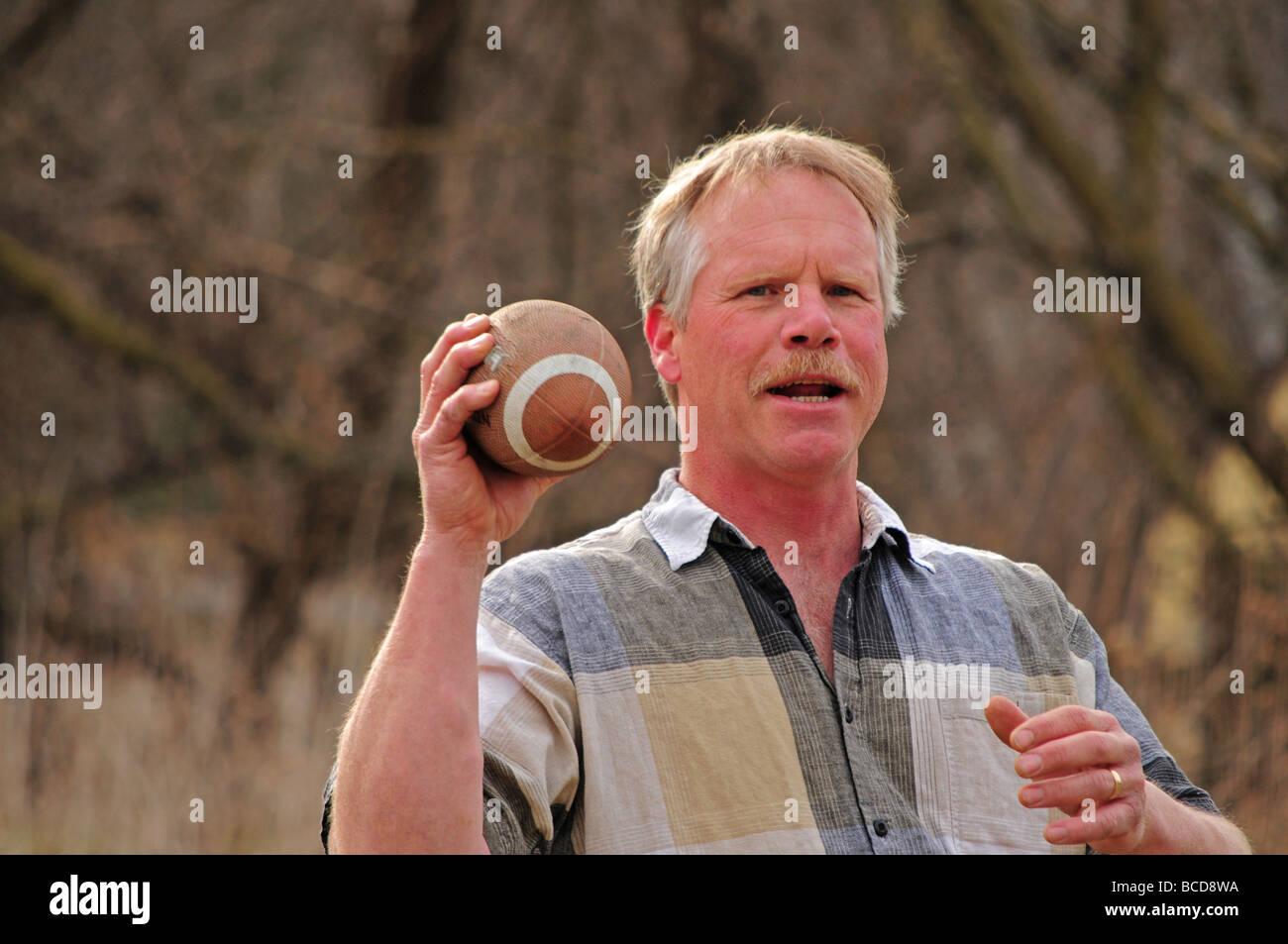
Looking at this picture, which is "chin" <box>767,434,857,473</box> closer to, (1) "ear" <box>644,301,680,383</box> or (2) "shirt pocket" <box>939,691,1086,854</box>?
(1) "ear" <box>644,301,680,383</box>

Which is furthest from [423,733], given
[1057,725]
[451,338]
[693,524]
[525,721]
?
[1057,725]

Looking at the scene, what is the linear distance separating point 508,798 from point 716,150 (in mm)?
1464

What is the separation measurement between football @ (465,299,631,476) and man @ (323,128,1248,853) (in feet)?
0.14

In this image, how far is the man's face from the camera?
2811 millimetres

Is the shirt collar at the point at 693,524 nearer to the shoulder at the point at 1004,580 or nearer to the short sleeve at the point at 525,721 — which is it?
the shoulder at the point at 1004,580

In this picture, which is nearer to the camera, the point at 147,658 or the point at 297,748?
the point at 297,748

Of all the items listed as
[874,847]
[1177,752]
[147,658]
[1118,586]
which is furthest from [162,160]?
[874,847]

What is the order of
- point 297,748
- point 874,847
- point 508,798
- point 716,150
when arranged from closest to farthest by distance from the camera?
point 508,798, point 874,847, point 716,150, point 297,748

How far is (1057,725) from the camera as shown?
2305 millimetres

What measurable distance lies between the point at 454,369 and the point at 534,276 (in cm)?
553

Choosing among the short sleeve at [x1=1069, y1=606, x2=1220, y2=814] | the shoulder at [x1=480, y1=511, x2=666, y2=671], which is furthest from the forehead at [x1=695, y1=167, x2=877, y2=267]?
the short sleeve at [x1=1069, y1=606, x2=1220, y2=814]

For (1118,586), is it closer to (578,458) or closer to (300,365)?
(300,365)

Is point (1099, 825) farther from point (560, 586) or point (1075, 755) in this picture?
point (560, 586)

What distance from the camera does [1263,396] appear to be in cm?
690
